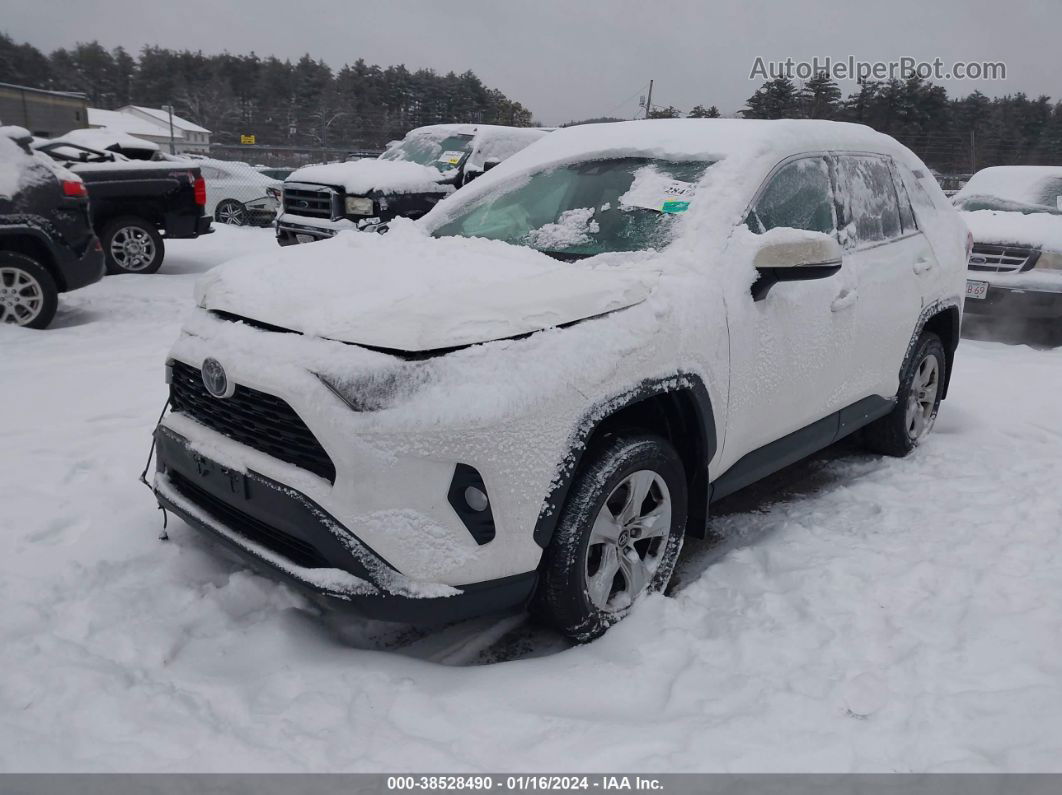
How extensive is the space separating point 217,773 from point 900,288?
12.5 ft

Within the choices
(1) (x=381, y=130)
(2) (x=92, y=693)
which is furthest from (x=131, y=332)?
(1) (x=381, y=130)

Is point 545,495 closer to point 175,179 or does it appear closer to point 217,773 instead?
point 217,773

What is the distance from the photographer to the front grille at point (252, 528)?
2.56 metres

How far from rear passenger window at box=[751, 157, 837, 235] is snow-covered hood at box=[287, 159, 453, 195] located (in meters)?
7.08

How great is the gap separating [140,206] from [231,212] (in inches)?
295

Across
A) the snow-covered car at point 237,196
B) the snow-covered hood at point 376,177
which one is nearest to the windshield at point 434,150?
the snow-covered hood at point 376,177

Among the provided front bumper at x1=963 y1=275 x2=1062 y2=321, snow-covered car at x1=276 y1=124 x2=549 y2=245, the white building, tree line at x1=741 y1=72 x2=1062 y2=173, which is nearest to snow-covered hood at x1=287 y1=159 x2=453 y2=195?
snow-covered car at x1=276 y1=124 x2=549 y2=245

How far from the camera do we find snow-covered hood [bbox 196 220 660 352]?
247cm

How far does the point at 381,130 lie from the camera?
2792 centimetres

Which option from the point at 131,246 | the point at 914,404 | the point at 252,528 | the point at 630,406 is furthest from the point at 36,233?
the point at 914,404

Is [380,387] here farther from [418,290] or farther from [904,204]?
[904,204]

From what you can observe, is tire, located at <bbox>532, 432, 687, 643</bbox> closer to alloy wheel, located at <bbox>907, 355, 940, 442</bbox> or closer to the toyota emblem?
the toyota emblem

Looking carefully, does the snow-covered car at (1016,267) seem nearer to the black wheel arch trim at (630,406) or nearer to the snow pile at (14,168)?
the black wheel arch trim at (630,406)

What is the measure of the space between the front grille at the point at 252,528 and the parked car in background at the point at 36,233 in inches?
195
